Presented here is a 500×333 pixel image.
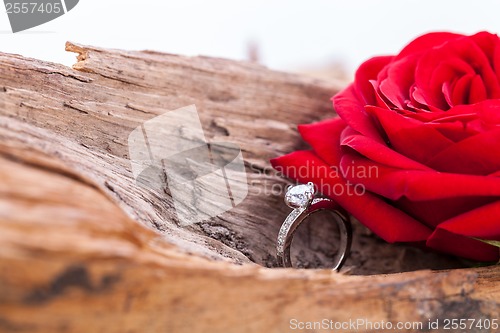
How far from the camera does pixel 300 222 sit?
55 centimetres

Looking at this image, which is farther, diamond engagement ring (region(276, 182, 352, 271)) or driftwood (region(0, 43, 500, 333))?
diamond engagement ring (region(276, 182, 352, 271))

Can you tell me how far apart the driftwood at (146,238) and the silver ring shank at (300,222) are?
0.02 metres

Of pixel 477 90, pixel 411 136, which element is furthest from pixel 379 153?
→ pixel 477 90

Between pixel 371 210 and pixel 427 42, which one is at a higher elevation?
pixel 427 42

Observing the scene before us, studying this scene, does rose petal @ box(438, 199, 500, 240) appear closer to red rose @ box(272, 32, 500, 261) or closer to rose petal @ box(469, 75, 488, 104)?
red rose @ box(272, 32, 500, 261)

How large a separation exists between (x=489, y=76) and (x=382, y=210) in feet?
0.58

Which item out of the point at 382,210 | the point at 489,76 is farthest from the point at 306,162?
the point at 489,76

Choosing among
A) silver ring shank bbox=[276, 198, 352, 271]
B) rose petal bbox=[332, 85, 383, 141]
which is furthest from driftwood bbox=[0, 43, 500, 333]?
rose petal bbox=[332, 85, 383, 141]

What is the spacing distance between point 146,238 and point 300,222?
0.20 metres

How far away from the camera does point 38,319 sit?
324 mm

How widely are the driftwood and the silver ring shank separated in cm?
2

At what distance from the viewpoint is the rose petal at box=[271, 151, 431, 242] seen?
0.51 m

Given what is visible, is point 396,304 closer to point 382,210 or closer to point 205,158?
point 382,210

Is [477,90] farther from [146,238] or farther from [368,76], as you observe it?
[146,238]
